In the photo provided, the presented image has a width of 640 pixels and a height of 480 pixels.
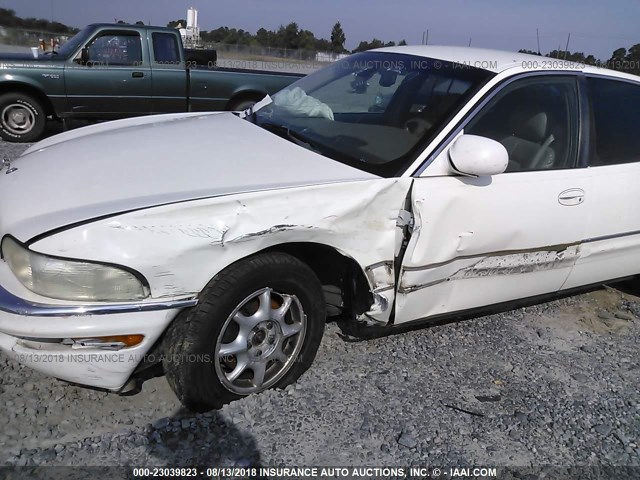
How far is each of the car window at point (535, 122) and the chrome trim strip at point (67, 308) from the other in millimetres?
1771

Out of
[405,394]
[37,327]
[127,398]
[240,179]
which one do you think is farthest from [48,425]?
[405,394]

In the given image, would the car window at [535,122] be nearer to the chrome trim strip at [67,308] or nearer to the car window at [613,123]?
the car window at [613,123]

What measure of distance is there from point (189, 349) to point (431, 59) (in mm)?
2142

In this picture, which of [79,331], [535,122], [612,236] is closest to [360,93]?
[535,122]

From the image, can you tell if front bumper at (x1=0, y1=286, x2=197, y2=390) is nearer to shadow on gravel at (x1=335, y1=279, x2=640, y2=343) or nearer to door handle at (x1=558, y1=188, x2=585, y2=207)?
shadow on gravel at (x1=335, y1=279, x2=640, y2=343)

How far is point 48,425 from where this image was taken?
234 cm

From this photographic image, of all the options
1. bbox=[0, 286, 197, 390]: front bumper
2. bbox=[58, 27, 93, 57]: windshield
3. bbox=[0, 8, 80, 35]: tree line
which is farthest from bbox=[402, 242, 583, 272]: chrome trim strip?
bbox=[0, 8, 80, 35]: tree line

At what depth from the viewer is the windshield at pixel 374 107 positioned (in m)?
2.80

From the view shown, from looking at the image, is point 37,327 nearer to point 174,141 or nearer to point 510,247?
point 174,141

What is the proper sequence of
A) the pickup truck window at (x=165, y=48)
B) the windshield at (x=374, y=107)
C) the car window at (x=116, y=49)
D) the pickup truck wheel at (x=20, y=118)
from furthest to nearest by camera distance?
1. the pickup truck window at (x=165, y=48)
2. the car window at (x=116, y=49)
3. the pickup truck wheel at (x=20, y=118)
4. the windshield at (x=374, y=107)

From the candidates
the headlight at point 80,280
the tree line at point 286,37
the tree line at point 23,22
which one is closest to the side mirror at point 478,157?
the headlight at point 80,280

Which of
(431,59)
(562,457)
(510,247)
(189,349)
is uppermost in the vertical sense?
(431,59)

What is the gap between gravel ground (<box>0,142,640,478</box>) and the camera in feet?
7.45

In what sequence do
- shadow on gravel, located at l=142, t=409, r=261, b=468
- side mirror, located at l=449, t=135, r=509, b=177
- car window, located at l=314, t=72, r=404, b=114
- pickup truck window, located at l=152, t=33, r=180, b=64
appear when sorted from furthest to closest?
pickup truck window, located at l=152, t=33, r=180, b=64 → car window, located at l=314, t=72, r=404, b=114 → side mirror, located at l=449, t=135, r=509, b=177 → shadow on gravel, located at l=142, t=409, r=261, b=468
